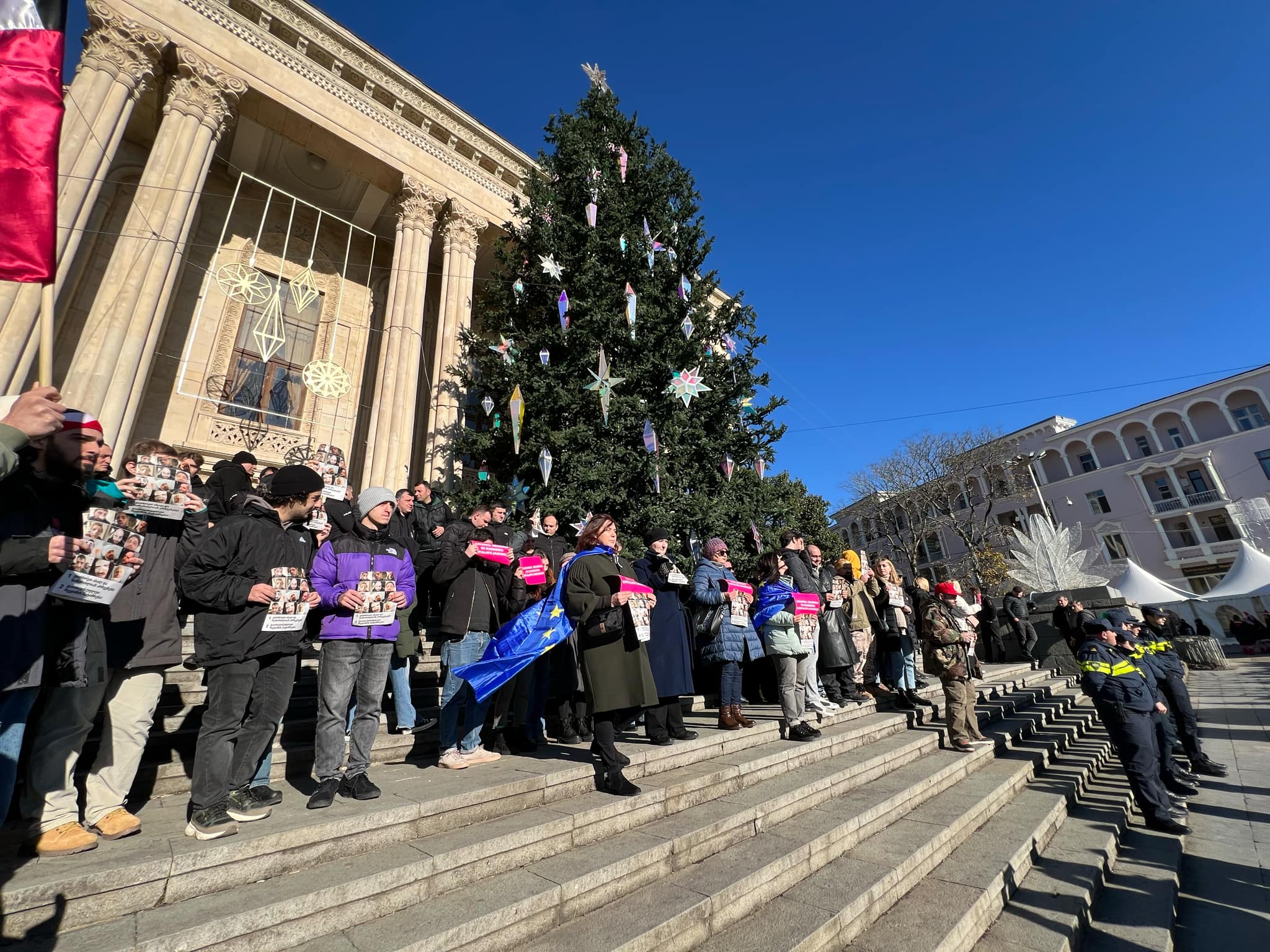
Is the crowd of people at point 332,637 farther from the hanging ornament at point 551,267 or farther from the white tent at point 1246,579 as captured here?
the white tent at point 1246,579

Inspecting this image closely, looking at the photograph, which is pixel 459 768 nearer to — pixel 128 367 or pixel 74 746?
pixel 74 746

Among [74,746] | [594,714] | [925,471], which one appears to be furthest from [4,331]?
[925,471]

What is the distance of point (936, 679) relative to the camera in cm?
962

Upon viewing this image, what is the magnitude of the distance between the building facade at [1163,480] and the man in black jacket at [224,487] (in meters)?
30.6

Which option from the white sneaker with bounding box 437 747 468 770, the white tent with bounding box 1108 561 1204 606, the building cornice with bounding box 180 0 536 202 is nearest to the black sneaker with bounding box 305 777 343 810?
the white sneaker with bounding box 437 747 468 770

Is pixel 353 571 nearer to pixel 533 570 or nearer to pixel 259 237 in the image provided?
pixel 533 570

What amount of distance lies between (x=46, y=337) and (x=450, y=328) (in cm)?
1121

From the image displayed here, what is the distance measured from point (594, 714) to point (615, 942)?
53.8 inches

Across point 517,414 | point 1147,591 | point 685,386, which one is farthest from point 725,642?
point 1147,591

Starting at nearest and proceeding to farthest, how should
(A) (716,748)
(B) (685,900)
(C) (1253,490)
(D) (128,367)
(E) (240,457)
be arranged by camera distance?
(B) (685,900) → (A) (716,748) → (E) (240,457) → (D) (128,367) → (C) (1253,490)

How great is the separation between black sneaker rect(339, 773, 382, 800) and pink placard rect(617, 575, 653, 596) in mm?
1904

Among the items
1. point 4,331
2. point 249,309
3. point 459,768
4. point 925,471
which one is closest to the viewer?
point 459,768

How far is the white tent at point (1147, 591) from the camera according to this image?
16.5 metres

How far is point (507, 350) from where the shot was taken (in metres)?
9.99
